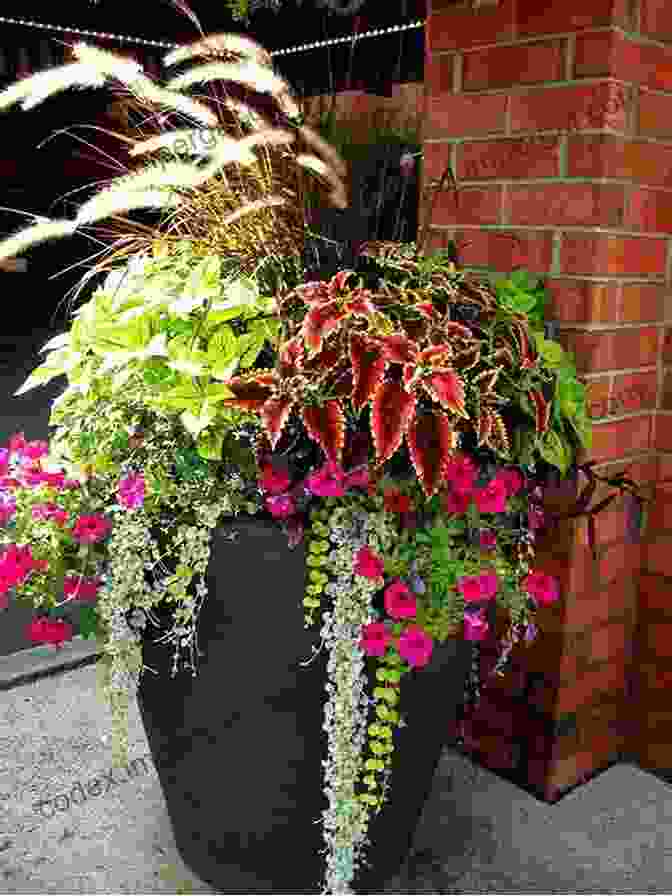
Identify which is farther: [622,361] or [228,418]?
[622,361]

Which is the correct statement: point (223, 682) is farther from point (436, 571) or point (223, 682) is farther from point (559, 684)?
point (559, 684)

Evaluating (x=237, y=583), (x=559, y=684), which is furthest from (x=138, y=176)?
(x=559, y=684)

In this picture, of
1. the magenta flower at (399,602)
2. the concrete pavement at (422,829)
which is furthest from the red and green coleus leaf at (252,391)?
the concrete pavement at (422,829)

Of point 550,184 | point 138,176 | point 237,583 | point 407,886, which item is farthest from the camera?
point 550,184

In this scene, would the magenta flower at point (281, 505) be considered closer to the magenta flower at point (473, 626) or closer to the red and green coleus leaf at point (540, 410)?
the magenta flower at point (473, 626)

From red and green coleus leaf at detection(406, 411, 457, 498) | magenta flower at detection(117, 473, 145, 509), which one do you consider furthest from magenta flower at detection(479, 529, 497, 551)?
magenta flower at detection(117, 473, 145, 509)

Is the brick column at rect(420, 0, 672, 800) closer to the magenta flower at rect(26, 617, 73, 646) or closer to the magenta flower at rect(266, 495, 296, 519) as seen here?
the magenta flower at rect(266, 495, 296, 519)

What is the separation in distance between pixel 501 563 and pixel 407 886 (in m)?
0.70

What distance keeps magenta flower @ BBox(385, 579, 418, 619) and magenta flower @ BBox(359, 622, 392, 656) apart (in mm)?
28

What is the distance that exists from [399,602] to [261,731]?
1.17ft

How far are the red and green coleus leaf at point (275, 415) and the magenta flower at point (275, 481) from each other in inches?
3.3

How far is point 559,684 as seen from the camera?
6.49 feet

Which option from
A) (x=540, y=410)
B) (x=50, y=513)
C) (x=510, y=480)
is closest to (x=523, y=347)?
(x=540, y=410)

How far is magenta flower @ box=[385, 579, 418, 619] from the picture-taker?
1.39 meters
